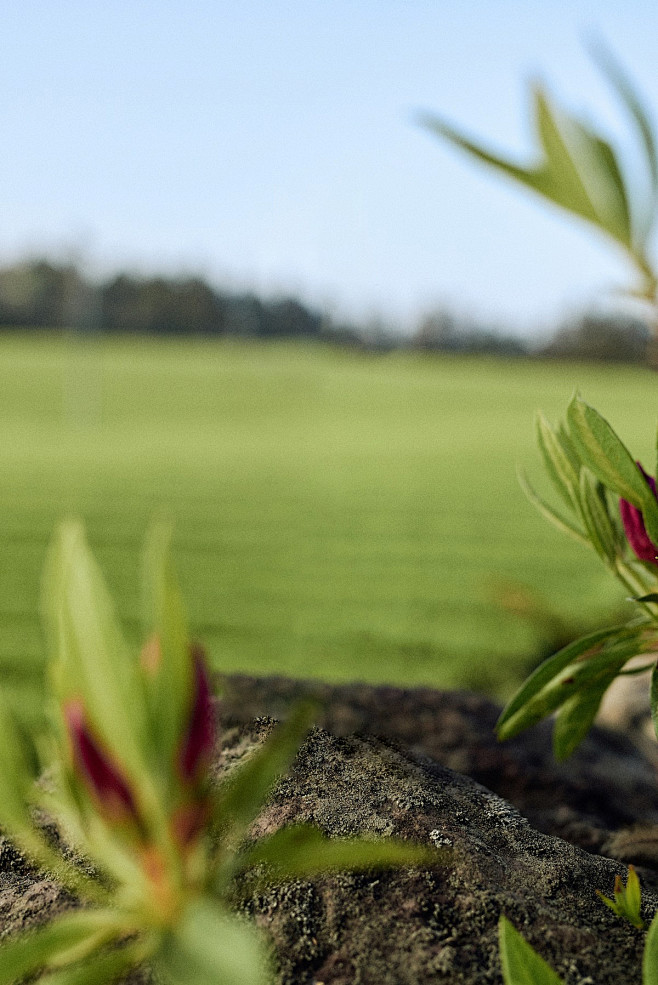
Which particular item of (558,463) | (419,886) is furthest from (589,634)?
(419,886)

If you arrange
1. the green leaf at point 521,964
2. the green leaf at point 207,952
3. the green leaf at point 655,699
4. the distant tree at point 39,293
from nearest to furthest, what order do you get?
the green leaf at point 207,952 → the green leaf at point 521,964 → the green leaf at point 655,699 → the distant tree at point 39,293

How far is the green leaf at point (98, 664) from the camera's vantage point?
366 mm

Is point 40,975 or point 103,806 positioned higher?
point 103,806

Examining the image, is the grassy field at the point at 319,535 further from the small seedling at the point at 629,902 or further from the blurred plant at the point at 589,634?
the small seedling at the point at 629,902

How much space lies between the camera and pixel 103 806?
38 cm

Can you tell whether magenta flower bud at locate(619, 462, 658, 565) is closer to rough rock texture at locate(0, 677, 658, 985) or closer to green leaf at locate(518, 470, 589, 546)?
green leaf at locate(518, 470, 589, 546)

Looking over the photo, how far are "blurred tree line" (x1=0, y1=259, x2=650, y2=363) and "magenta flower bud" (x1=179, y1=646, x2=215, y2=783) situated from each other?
2429 centimetres

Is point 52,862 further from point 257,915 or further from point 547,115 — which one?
point 547,115

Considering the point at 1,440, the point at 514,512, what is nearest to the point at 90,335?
the point at 1,440

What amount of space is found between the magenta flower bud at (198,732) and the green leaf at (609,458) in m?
0.39

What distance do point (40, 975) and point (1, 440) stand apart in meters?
11.3

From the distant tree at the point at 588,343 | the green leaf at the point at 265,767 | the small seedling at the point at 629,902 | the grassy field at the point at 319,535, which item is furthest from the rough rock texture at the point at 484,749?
the distant tree at the point at 588,343

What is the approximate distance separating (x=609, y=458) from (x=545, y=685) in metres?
0.26

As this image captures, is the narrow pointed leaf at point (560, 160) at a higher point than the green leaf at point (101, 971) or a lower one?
higher
